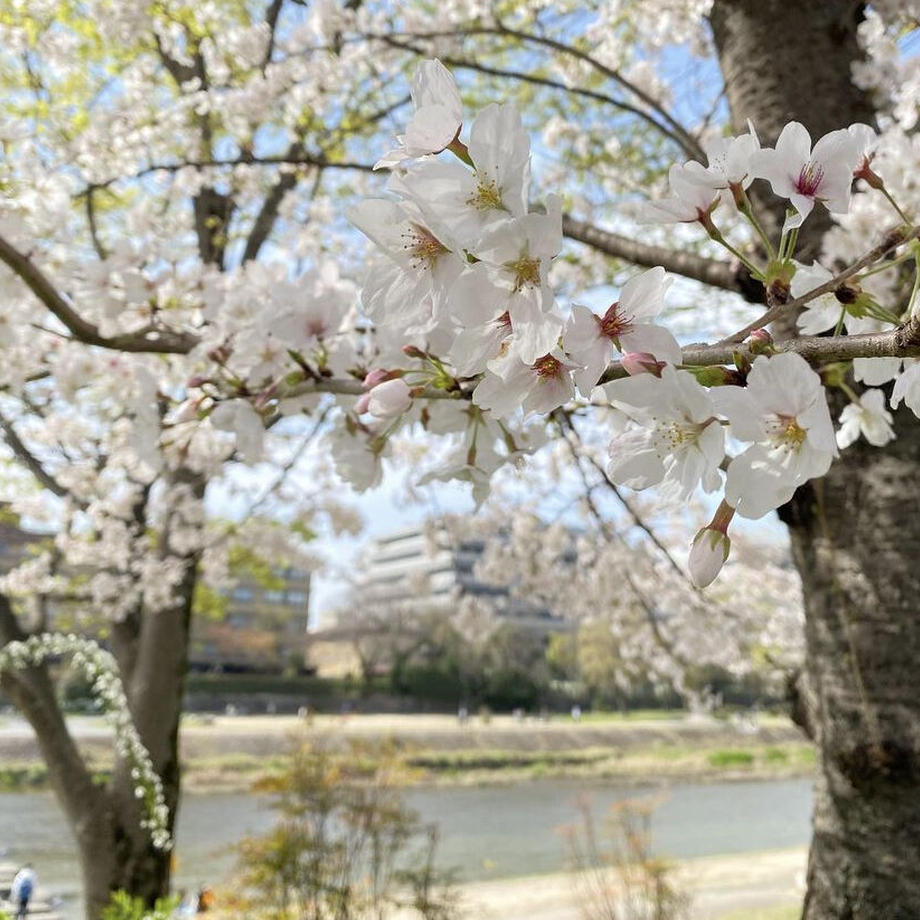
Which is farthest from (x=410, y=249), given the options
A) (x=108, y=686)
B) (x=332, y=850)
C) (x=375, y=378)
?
(x=332, y=850)

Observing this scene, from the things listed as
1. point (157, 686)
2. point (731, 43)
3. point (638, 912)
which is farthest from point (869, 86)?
point (638, 912)

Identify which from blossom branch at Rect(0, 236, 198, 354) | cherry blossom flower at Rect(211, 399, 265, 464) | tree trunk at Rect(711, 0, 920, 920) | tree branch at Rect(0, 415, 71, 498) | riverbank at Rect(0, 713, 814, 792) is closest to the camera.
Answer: cherry blossom flower at Rect(211, 399, 265, 464)

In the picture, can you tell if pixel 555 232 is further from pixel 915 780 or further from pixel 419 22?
pixel 419 22

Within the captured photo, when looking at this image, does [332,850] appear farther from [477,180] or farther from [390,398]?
[477,180]

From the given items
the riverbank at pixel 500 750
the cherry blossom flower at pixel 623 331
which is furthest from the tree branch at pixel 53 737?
the riverbank at pixel 500 750

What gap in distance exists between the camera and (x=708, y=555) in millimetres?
520

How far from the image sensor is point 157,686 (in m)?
3.86

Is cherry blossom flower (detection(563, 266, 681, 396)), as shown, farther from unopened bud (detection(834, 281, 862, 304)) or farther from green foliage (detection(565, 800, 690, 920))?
green foliage (detection(565, 800, 690, 920))

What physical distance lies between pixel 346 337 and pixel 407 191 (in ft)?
1.73

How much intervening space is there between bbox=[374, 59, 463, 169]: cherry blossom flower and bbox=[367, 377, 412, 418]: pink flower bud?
215 mm

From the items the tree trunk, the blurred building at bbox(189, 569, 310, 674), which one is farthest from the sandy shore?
the blurred building at bbox(189, 569, 310, 674)

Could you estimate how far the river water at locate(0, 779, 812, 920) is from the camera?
9094 mm

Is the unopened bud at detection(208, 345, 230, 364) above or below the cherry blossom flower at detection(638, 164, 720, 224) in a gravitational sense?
above

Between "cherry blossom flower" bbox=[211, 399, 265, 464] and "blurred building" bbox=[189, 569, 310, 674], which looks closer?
"cherry blossom flower" bbox=[211, 399, 265, 464]
